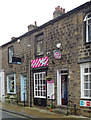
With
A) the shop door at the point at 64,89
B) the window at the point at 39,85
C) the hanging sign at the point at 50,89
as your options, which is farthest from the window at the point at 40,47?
the shop door at the point at 64,89

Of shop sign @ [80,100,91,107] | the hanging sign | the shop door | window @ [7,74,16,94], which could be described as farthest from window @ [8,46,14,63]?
shop sign @ [80,100,91,107]

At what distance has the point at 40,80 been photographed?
516 inches

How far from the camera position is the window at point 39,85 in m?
12.7

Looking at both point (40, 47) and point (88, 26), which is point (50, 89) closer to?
point (40, 47)

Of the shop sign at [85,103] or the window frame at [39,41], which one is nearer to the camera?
the shop sign at [85,103]

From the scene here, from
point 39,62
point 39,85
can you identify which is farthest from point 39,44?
point 39,85

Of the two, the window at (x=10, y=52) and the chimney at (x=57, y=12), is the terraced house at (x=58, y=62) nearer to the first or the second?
the chimney at (x=57, y=12)

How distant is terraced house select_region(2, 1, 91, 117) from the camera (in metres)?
9.80

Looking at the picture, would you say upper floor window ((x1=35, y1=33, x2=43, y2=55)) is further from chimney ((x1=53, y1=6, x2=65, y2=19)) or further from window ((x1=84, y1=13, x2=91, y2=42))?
window ((x1=84, y1=13, x2=91, y2=42))

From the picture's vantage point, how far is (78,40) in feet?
33.4

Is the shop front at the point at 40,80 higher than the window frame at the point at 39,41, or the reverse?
the window frame at the point at 39,41

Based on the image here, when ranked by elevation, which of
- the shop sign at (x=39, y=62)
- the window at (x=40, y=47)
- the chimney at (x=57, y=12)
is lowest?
the shop sign at (x=39, y=62)

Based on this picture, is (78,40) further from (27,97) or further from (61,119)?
(27,97)

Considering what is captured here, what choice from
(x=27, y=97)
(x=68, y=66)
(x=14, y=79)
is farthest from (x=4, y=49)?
(x=68, y=66)
